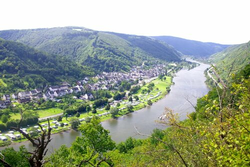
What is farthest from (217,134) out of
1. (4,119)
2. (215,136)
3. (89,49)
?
(89,49)

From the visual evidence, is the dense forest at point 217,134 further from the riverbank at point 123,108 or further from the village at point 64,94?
the village at point 64,94

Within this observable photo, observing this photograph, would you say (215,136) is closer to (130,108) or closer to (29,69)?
(130,108)

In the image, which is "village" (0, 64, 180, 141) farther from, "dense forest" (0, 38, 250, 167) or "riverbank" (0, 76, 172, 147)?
"dense forest" (0, 38, 250, 167)

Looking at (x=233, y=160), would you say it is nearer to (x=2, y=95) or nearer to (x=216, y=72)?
(x=216, y=72)

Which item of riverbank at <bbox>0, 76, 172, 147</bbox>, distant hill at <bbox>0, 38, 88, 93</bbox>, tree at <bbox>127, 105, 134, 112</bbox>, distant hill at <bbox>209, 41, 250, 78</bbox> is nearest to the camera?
distant hill at <bbox>209, 41, 250, 78</bbox>

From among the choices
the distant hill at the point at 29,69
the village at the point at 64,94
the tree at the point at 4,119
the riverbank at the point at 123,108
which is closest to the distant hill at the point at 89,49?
the distant hill at the point at 29,69

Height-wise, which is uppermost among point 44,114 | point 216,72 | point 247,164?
point 216,72

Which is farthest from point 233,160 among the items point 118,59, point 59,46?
point 59,46

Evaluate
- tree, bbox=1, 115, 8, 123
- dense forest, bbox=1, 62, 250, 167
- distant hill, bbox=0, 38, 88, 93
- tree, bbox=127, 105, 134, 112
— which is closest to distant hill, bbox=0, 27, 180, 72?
distant hill, bbox=0, 38, 88, 93
